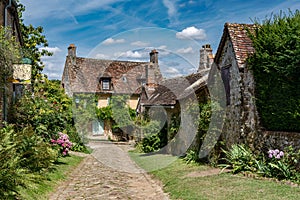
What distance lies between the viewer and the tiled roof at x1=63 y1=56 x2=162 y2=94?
33.5m

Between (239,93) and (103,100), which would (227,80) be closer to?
(239,93)

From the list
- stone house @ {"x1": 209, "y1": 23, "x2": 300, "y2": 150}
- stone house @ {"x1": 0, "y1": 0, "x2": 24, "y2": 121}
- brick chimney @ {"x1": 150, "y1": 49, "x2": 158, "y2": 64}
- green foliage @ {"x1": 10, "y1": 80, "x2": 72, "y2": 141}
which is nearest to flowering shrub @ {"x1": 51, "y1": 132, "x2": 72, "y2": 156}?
green foliage @ {"x1": 10, "y1": 80, "x2": 72, "y2": 141}

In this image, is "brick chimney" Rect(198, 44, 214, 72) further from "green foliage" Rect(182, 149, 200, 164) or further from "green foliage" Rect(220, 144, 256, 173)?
"green foliage" Rect(220, 144, 256, 173)

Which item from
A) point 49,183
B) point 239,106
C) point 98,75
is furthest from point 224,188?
point 98,75

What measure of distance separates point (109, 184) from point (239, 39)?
280 inches

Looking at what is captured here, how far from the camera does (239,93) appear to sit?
39.1 feet

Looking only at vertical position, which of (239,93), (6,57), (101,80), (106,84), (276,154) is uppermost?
(101,80)

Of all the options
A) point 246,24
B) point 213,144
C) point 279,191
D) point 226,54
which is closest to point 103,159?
point 213,144

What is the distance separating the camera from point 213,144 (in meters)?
13.0

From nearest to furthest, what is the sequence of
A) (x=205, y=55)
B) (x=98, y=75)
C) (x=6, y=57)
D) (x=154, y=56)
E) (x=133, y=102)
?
(x=6, y=57) → (x=205, y=55) → (x=154, y=56) → (x=133, y=102) → (x=98, y=75)

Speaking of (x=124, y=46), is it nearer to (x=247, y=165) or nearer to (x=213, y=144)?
(x=213, y=144)

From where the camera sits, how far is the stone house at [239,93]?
10906mm

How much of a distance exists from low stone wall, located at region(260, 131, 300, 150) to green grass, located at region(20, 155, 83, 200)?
22.3 ft

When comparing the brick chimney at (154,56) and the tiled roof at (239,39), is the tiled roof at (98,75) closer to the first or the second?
the brick chimney at (154,56)
